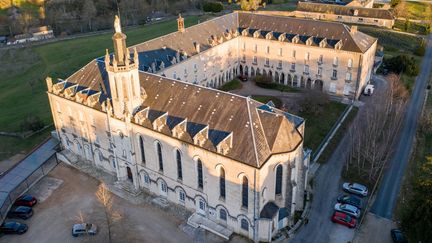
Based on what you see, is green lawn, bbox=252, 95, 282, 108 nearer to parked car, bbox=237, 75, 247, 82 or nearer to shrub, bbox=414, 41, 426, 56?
parked car, bbox=237, 75, 247, 82

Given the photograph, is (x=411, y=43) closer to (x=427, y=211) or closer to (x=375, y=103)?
(x=375, y=103)

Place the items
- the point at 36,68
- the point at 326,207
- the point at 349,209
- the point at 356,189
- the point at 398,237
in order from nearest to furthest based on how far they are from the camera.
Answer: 1. the point at 398,237
2. the point at 349,209
3. the point at 326,207
4. the point at 356,189
5. the point at 36,68

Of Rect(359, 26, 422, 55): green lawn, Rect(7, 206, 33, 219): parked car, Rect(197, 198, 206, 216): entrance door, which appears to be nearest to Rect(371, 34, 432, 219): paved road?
Rect(359, 26, 422, 55): green lawn

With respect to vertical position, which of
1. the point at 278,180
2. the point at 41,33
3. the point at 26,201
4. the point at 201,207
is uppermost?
the point at 41,33

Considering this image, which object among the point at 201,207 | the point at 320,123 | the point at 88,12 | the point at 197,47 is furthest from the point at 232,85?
the point at 88,12

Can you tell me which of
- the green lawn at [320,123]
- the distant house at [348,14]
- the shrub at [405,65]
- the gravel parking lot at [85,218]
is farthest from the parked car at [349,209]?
the distant house at [348,14]

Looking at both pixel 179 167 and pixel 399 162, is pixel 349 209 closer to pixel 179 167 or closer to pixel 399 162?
pixel 399 162
